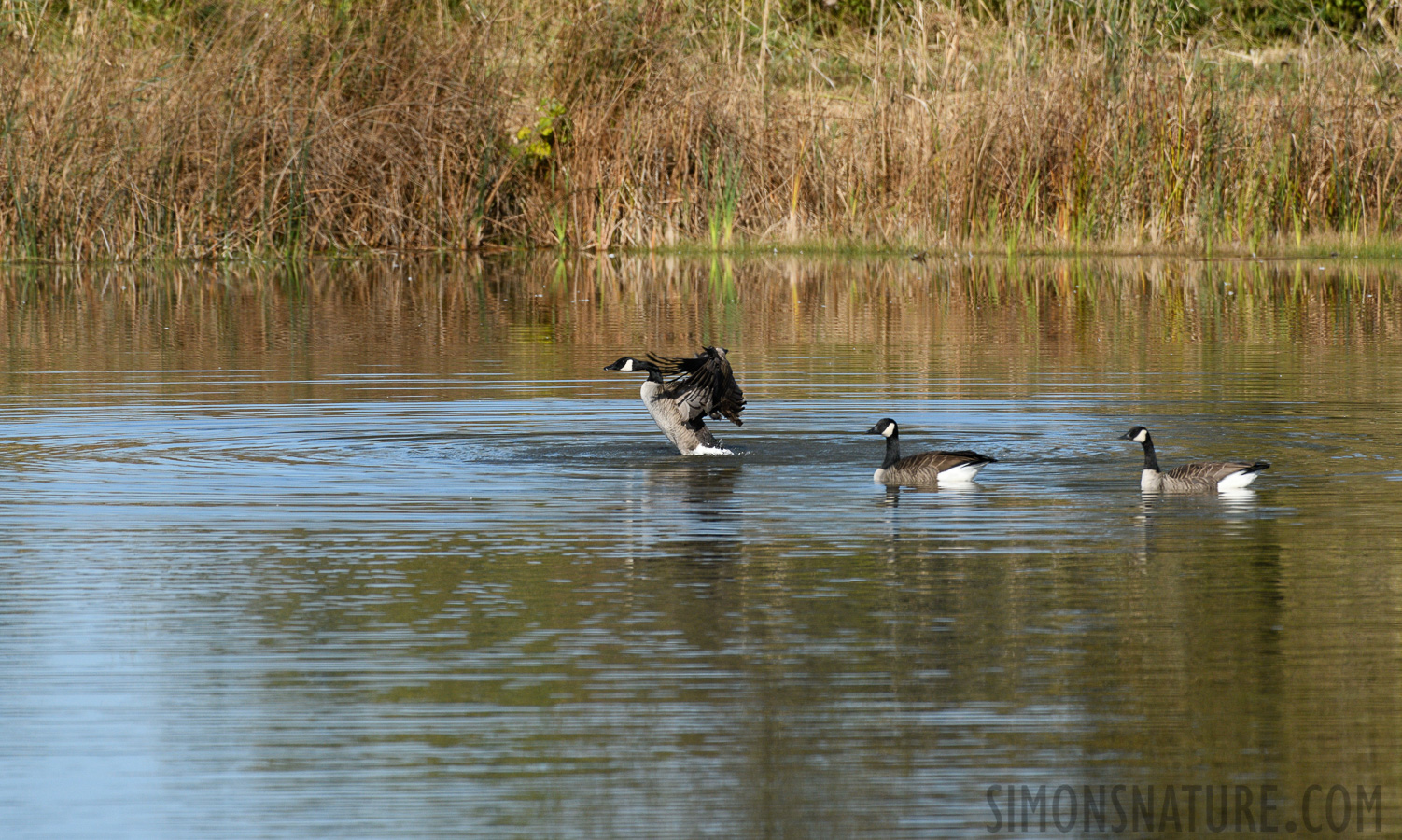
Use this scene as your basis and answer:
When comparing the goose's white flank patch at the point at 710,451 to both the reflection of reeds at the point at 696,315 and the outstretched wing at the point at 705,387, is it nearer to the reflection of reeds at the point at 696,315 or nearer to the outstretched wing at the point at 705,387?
the outstretched wing at the point at 705,387

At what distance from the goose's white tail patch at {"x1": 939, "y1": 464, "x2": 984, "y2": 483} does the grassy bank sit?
56.4 ft

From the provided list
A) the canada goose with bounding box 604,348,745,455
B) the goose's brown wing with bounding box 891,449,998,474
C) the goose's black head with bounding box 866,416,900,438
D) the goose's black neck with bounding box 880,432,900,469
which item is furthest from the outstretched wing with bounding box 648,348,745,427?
the goose's brown wing with bounding box 891,449,998,474

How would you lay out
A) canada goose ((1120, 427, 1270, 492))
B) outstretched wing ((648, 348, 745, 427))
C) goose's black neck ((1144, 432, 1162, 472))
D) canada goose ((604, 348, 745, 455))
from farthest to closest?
canada goose ((604, 348, 745, 455)) < outstretched wing ((648, 348, 745, 427)) < goose's black neck ((1144, 432, 1162, 472)) < canada goose ((1120, 427, 1270, 492))

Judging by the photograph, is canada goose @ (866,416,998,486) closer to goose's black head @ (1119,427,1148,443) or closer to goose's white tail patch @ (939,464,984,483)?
goose's white tail patch @ (939,464,984,483)

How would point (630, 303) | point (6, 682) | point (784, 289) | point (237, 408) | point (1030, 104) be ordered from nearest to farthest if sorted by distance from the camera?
point (6, 682), point (237, 408), point (630, 303), point (784, 289), point (1030, 104)

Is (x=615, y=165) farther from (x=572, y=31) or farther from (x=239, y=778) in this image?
(x=239, y=778)

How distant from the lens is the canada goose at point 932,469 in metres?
10.1

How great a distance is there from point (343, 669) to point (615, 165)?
23879 millimetres

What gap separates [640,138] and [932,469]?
19.8 meters

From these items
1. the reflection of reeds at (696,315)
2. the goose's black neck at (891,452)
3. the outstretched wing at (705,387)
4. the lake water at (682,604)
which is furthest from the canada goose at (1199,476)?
the reflection of reeds at (696,315)

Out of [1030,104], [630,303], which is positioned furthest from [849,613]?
[1030,104]

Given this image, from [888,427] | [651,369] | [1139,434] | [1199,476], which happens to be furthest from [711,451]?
[1199,476]

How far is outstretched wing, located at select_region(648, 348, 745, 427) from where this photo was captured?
11.5 m

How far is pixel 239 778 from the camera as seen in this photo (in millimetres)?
5281
